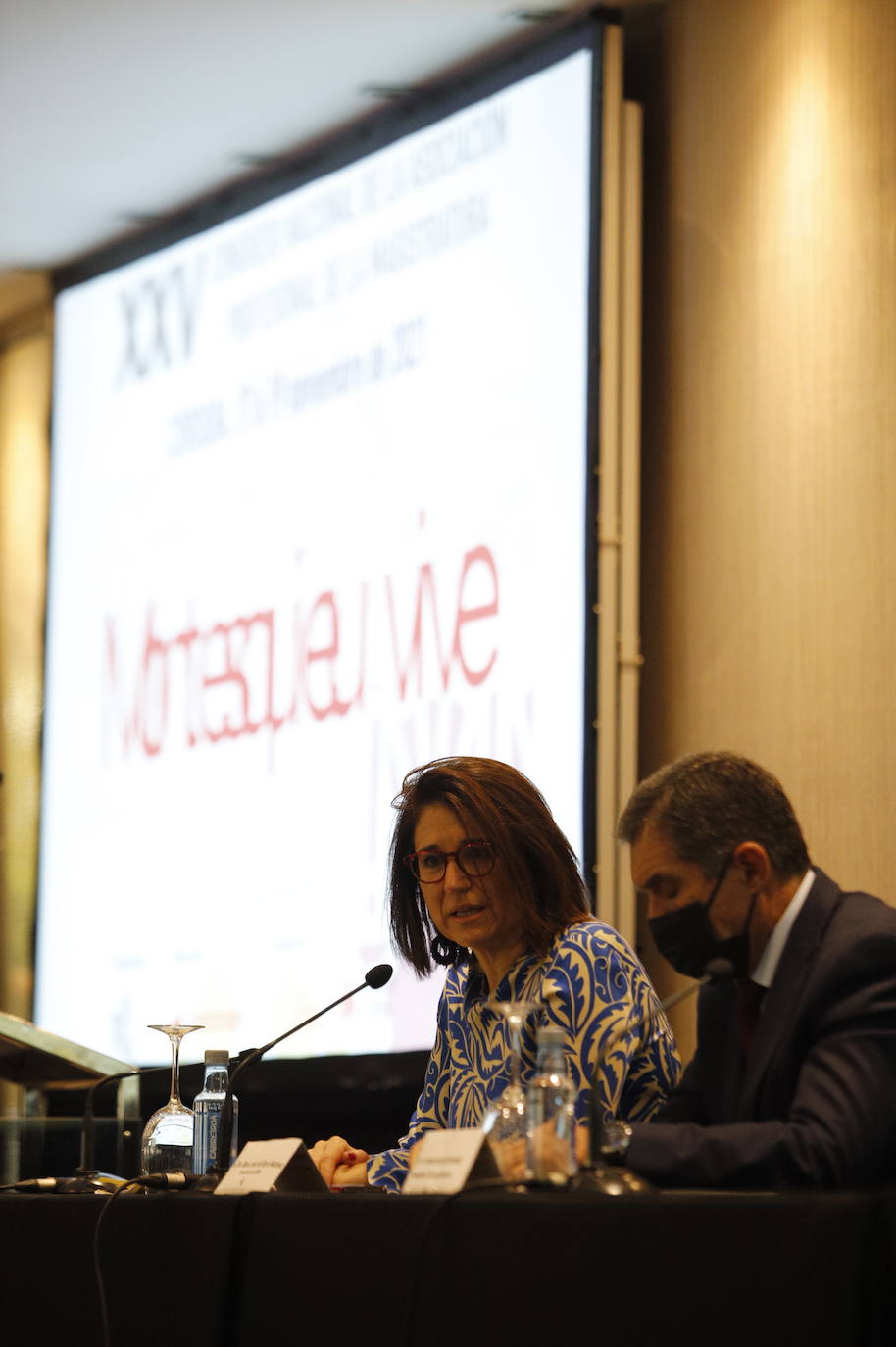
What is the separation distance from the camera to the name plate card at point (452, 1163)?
5.73 feet

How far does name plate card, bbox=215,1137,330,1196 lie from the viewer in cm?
198

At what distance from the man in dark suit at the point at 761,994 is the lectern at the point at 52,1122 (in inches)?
62.2

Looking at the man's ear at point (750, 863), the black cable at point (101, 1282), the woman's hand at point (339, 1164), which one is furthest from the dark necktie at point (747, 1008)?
the black cable at point (101, 1282)

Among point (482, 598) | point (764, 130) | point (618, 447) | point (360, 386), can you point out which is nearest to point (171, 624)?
point (360, 386)

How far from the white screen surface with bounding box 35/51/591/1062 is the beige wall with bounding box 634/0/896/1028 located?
0.74ft

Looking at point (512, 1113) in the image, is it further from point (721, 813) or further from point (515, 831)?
point (515, 831)

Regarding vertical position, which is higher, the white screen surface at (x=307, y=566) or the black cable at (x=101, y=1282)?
the white screen surface at (x=307, y=566)

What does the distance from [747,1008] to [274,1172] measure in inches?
21.7

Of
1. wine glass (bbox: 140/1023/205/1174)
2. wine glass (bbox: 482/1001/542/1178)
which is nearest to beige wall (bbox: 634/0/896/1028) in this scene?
wine glass (bbox: 140/1023/205/1174)

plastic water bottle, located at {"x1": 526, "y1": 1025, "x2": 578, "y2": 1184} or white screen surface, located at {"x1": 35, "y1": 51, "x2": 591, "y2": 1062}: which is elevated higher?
white screen surface, located at {"x1": 35, "y1": 51, "x2": 591, "y2": 1062}

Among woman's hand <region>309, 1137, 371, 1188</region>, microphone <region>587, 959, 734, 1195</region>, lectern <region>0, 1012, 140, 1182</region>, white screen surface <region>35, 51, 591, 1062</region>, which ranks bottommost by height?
lectern <region>0, 1012, 140, 1182</region>

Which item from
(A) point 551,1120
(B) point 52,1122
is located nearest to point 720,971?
(A) point 551,1120

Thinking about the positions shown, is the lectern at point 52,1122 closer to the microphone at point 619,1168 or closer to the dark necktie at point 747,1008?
the dark necktie at point 747,1008

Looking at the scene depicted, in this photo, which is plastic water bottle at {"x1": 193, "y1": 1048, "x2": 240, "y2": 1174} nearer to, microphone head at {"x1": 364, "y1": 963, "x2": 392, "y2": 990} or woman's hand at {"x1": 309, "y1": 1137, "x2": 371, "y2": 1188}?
woman's hand at {"x1": 309, "y1": 1137, "x2": 371, "y2": 1188}
